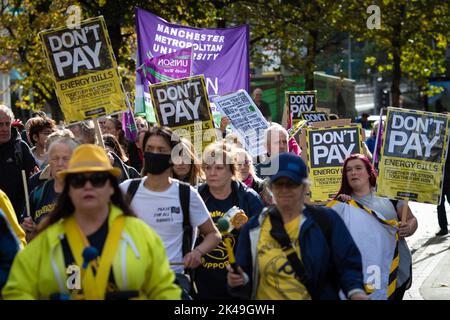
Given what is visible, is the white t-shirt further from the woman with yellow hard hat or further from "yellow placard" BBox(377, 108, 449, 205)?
"yellow placard" BBox(377, 108, 449, 205)

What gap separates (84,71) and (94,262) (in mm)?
5140

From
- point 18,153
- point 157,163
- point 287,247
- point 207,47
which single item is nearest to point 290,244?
point 287,247

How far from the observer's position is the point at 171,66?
14227 mm

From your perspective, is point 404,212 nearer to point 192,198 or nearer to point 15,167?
point 192,198

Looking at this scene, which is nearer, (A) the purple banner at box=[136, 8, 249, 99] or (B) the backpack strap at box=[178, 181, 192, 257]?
(B) the backpack strap at box=[178, 181, 192, 257]

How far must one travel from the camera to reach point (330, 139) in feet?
35.4

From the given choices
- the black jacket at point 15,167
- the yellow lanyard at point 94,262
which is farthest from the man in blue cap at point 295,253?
the black jacket at point 15,167

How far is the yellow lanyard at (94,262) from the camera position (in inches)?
182

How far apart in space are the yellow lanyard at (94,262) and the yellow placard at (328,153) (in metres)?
5.87

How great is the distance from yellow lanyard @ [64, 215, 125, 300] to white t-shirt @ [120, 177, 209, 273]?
179 cm

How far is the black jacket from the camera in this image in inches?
376

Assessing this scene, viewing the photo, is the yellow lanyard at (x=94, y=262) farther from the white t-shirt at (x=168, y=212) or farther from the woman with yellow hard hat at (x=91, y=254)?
the white t-shirt at (x=168, y=212)

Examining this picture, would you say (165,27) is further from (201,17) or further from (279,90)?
(279,90)

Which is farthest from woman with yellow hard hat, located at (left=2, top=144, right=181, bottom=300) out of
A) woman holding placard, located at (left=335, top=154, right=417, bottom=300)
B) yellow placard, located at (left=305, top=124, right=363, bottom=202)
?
yellow placard, located at (left=305, top=124, right=363, bottom=202)
